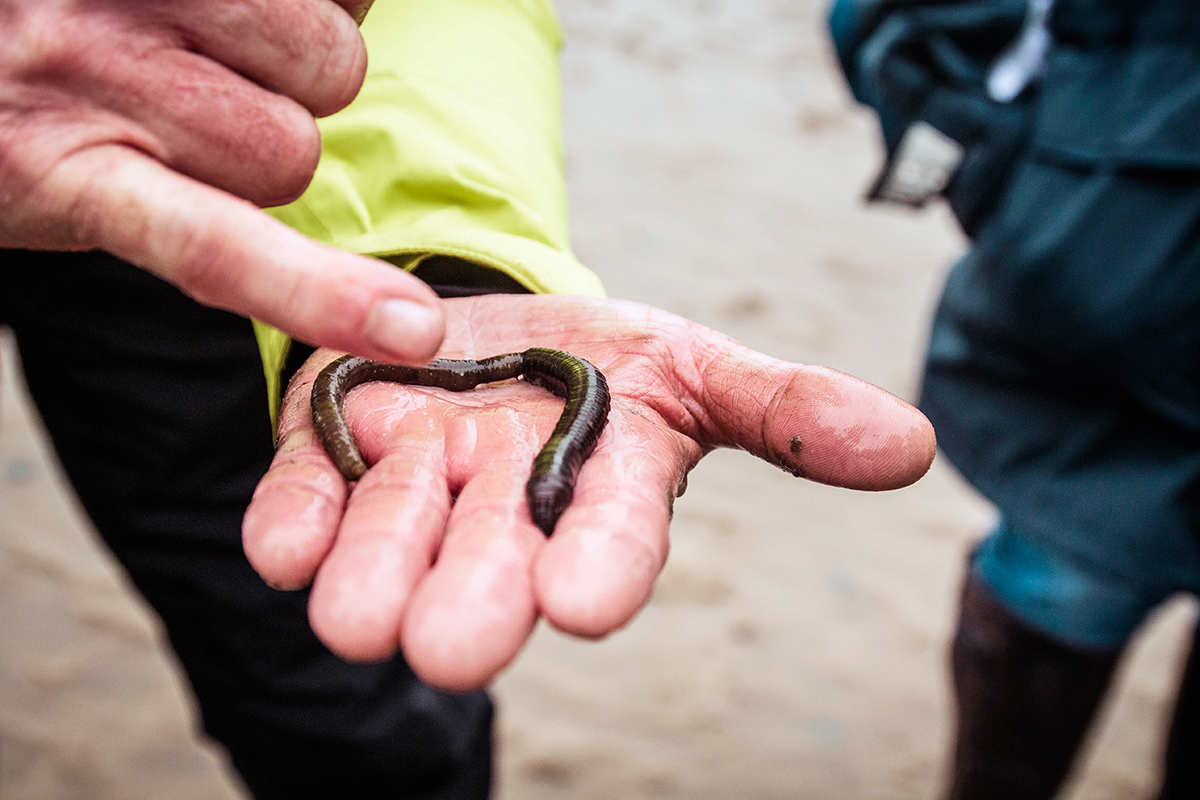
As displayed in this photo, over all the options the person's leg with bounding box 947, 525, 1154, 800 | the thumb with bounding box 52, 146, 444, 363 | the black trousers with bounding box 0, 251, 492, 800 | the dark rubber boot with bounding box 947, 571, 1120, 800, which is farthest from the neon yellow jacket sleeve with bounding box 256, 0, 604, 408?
the dark rubber boot with bounding box 947, 571, 1120, 800

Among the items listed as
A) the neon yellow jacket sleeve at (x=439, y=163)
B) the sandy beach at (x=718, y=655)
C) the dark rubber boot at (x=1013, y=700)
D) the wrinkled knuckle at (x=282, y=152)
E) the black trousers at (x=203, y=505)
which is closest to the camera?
the wrinkled knuckle at (x=282, y=152)

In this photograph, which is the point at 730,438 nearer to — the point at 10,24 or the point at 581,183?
the point at 10,24

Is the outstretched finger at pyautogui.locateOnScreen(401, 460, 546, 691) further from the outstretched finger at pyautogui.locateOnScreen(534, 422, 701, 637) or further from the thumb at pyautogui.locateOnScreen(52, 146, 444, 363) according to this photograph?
the thumb at pyautogui.locateOnScreen(52, 146, 444, 363)

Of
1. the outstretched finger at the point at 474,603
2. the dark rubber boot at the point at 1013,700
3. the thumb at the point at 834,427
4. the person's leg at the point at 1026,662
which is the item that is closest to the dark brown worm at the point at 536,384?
the outstretched finger at the point at 474,603

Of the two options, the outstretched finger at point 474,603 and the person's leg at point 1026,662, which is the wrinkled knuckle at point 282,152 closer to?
the outstretched finger at point 474,603

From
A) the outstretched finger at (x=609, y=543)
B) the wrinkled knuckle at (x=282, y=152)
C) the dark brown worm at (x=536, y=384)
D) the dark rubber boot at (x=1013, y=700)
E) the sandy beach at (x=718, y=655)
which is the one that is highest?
the wrinkled knuckle at (x=282, y=152)

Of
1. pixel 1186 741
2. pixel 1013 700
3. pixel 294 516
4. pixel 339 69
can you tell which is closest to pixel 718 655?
pixel 1013 700
